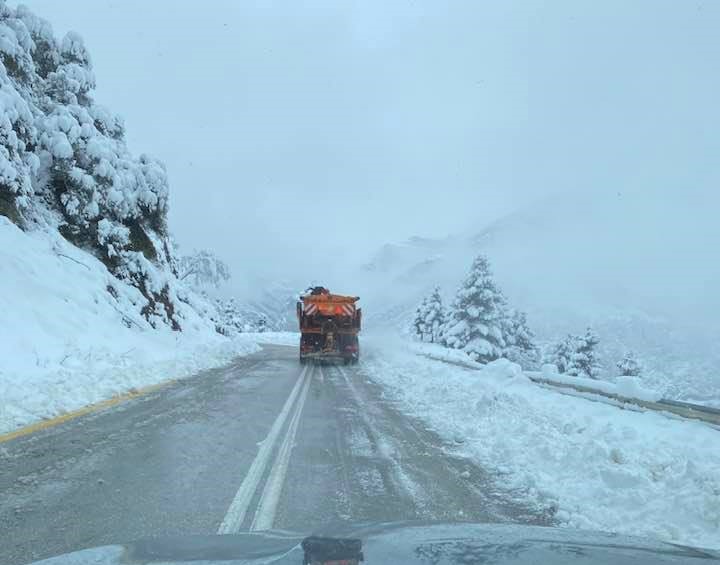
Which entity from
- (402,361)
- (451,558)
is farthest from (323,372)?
(451,558)

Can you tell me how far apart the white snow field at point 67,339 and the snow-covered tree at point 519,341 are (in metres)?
29.5

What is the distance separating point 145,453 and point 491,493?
4003 mm

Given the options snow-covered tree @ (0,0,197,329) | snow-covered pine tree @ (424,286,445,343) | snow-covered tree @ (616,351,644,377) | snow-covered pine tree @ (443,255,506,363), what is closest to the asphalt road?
snow-covered tree @ (0,0,197,329)

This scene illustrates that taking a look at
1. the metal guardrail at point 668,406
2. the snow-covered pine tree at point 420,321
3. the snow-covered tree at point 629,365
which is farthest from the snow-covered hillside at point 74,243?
the snow-covered pine tree at point 420,321

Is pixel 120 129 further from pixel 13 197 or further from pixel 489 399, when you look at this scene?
pixel 489 399

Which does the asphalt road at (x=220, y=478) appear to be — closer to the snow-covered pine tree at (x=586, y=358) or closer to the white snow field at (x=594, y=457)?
the white snow field at (x=594, y=457)

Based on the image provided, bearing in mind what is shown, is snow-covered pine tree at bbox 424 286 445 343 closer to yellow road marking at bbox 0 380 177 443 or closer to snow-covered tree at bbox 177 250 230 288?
snow-covered tree at bbox 177 250 230 288

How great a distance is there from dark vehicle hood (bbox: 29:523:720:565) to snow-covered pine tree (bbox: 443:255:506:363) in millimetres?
39772

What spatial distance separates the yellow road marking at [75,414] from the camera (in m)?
7.55

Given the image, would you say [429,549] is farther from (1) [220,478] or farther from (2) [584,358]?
(2) [584,358]

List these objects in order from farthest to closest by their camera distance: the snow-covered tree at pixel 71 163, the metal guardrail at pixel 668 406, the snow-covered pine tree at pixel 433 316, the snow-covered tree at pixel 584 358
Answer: the snow-covered pine tree at pixel 433 316 → the snow-covered tree at pixel 584 358 → the snow-covered tree at pixel 71 163 → the metal guardrail at pixel 668 406

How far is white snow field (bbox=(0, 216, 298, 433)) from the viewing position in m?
10.3

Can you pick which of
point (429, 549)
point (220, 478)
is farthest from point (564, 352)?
point (429, 549)

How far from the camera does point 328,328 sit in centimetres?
2503
